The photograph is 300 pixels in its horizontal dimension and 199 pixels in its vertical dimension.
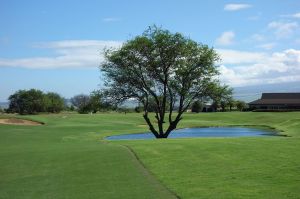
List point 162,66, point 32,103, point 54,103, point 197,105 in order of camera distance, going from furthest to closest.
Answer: point 54,103 → point 32,103 → point 197,105 → point 162,66

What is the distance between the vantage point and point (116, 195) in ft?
42.8

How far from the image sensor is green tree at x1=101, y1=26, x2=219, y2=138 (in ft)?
141

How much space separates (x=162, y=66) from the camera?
43656 millimetres

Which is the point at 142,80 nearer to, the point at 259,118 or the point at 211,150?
the point at 211,150

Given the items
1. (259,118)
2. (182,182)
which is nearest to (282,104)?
(259,118)

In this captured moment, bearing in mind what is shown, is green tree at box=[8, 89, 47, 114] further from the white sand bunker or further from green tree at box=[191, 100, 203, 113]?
the white sand bunker

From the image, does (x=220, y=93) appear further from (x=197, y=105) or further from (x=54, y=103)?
(x=54, y=103)

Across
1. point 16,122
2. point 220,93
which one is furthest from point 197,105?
point 16,122

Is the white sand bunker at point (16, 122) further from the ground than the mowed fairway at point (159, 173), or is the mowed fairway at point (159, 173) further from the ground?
the white sand bunker at point (16, 122)

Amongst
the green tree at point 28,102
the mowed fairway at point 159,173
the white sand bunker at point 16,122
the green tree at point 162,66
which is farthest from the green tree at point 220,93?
the green tree at point 28,102

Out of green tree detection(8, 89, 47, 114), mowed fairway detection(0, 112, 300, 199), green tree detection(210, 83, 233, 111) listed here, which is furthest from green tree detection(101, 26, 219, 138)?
green tree detection(8, 89, 47, 114)

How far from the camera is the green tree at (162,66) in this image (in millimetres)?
43094

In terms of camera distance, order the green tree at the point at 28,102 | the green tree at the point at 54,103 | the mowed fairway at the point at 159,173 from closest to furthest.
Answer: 1. the mowed fairway at the point at 159,173
2. the green tree at the point at 28,102
3. the green tree at the point at 54,103

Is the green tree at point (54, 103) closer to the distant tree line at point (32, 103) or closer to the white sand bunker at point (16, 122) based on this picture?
the distant tree line at point (32, 103)
